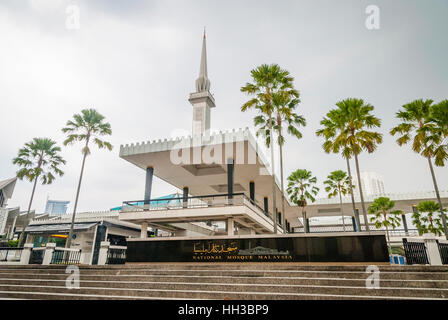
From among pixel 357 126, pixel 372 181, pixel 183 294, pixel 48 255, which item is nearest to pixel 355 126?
pixel 357 126

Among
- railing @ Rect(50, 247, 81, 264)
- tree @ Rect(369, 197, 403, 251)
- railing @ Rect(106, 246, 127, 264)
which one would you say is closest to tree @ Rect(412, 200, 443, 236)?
tree @ Rect(369, 197, 403, 251)

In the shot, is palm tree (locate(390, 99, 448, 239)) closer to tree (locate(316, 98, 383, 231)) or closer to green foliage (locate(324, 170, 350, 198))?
tree (locate(316, 98, 383, 231))

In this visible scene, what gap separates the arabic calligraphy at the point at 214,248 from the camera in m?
15.7

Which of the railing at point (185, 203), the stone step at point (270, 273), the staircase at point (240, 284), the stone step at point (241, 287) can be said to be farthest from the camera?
the railing at point (185, 203)

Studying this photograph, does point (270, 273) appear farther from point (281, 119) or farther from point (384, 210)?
point (384, 210)

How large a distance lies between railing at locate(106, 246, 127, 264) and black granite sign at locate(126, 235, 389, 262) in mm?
1334

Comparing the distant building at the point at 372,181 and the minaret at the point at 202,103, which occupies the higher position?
the distant building at the point at 372,181

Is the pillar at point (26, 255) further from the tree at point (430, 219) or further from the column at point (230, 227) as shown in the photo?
the tree at point (430, 219)

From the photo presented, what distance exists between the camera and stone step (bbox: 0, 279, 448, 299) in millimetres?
7801

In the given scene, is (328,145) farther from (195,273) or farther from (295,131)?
(195,273)

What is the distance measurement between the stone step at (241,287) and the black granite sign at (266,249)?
5114 mm

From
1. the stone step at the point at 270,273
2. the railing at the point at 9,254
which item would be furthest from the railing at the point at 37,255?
the stone step at the point at 270,273

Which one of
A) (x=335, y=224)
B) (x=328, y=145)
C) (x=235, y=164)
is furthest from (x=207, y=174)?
(x=335, y=224)
